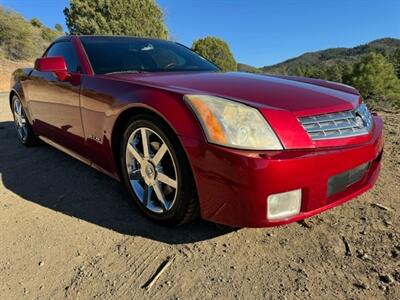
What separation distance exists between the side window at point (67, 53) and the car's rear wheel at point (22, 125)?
3.13ft

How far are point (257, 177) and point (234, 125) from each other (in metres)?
0.30

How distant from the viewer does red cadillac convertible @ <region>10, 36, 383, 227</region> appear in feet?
6.28

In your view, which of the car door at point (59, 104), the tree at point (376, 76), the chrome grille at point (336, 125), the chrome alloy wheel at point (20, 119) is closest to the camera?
the chrome grille at point (336, 125)

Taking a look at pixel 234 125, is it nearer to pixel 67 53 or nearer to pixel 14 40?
pixel 67 53

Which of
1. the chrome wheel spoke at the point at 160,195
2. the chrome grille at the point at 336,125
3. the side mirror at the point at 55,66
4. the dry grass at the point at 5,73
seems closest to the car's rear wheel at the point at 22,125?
the side mirror at the point at 55,66

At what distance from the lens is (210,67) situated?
3.64 metres

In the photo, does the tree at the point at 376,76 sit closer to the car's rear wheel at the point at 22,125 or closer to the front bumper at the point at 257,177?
the car's rear wheel at the point at 22,125

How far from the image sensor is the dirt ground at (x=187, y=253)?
1900mm

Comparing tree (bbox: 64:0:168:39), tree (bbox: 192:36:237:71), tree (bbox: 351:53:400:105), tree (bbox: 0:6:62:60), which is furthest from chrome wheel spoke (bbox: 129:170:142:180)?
tree (bbox: 351:53:400:105)

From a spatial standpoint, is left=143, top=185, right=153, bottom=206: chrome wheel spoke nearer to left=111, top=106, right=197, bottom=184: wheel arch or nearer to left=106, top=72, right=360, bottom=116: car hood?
left=111, top=106, right=197, bottom=184: wheel arch

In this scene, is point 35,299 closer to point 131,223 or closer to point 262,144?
point 131,223

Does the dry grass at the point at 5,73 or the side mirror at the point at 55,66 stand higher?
the side mirror at the point at 55,66

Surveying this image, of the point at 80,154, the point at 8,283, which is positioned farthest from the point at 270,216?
the point at 80,154

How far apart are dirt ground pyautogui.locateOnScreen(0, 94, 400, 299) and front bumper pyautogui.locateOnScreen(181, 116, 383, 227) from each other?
11.1 inches
